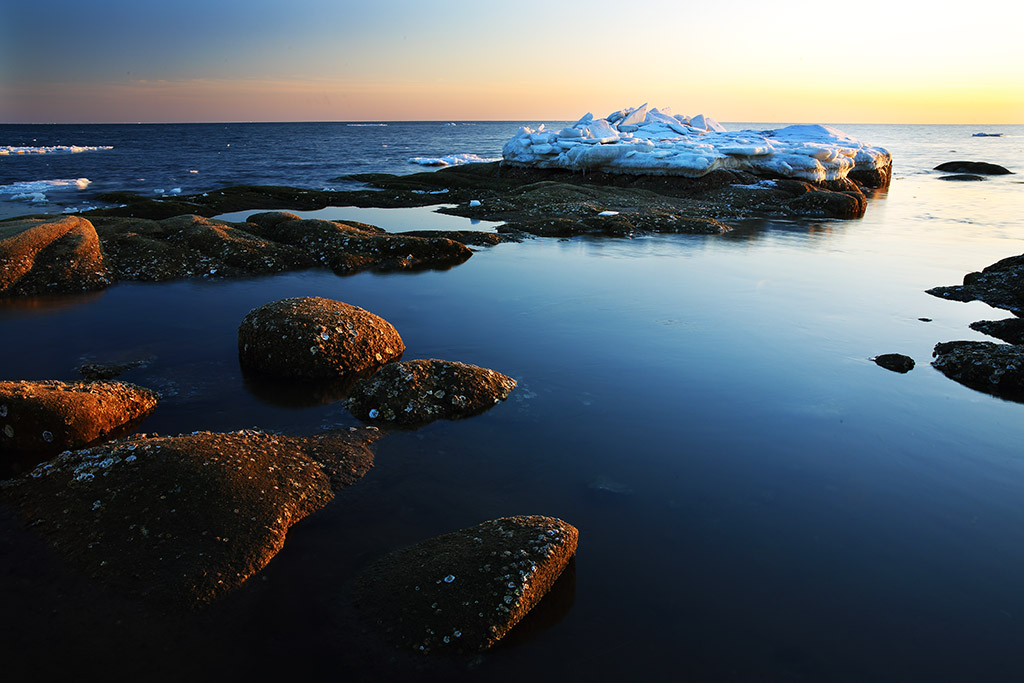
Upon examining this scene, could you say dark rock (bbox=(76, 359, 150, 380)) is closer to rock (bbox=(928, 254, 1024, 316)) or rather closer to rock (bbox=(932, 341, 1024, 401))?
rock (bbox=(932, 341, 1024, 401))

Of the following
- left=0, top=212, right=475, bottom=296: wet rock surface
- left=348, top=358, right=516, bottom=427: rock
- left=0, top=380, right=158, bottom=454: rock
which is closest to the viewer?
left=0, top=380, right=158, bottom=454: rock

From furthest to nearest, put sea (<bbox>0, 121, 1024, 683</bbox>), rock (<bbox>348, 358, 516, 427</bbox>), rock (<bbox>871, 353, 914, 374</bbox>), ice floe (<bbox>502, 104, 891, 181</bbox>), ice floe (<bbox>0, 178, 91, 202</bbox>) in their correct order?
ice floe (<bbox>502, 104, 891, 181</bbox>) < ice floe (<bbox>0, 178, 91, 202</bbox>) < rock (<bbox>871, 353, 914, 374</bbox>) < rock (<bbox>348, 358, 516, 427</bbox>) < sea (<bbox>0, 121, 1024, 683</bbox>)

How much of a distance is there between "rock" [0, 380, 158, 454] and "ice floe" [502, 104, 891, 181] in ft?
100

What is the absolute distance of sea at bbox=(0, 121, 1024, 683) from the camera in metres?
4.48

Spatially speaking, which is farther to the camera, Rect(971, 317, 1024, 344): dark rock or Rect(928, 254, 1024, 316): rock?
Rect(928, 254, 1024, 316): rock

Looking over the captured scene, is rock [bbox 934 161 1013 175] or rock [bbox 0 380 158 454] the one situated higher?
rock [bbox 0 380 158 454]

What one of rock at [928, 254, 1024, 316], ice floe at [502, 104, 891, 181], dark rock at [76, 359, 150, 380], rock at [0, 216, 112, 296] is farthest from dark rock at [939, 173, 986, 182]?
dark rock at [76, 359, 150, 380]

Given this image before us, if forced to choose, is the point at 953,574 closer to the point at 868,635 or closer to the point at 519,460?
the point at 868,635

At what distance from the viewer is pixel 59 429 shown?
276 inches

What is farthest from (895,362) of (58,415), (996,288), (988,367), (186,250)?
(186,250)

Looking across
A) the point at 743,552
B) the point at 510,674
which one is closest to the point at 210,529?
the point at 510,674

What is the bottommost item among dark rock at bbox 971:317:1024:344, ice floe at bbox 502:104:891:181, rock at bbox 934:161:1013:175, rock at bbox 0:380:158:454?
dark rock at bbox 971:317:1024:344

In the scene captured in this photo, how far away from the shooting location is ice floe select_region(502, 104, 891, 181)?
34531 mm

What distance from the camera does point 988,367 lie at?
380 inches
